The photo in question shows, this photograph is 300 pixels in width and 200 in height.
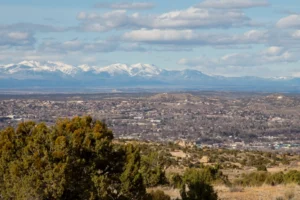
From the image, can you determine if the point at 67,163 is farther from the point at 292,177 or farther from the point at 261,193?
the point at 292,177

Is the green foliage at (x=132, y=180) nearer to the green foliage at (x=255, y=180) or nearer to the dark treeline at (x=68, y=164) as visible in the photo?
the dark treeline at (x=68, y=164)

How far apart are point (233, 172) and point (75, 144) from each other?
19.8 metres

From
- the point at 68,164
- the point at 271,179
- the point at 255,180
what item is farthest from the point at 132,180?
the point at 271,179

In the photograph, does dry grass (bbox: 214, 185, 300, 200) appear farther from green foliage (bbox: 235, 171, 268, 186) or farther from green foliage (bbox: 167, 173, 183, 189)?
green foliage (bbox: 235, 171, 268, 186)

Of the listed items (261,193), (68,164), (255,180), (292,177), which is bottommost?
(255,180)

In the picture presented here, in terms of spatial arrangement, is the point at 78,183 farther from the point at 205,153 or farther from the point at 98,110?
the point at 98,110

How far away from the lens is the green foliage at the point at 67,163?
13461 mm

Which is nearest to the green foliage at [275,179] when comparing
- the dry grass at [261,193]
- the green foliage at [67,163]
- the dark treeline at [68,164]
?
the dry grass at [261,193]

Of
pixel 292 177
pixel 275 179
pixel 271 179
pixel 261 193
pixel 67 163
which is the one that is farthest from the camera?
pixel 275 179

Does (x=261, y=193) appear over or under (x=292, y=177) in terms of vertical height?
over

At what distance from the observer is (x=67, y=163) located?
13.6 m

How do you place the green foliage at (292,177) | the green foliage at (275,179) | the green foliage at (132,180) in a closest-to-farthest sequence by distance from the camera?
the green foliage at (132,180) → the green foliage at (292,177) → the green foliage at (275,179)

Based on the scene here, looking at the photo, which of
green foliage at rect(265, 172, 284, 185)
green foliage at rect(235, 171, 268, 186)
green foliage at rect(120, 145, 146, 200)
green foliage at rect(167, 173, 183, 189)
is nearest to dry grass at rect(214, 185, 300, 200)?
green foliage at rect(167, 173, 183, 189)

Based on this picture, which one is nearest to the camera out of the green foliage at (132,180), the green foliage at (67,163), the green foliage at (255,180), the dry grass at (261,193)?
the green foliage at (67,163)
